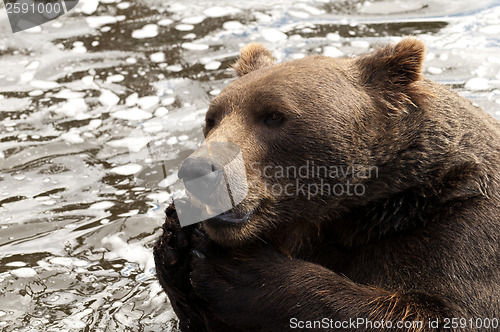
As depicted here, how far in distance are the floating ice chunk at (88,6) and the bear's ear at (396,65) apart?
818 cm

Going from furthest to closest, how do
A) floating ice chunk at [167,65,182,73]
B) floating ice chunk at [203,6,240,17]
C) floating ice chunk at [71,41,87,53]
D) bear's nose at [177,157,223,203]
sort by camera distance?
floating ice chunk at [203,6,240,17]
floating ice chunk at [71,41,87,53]
floating ice chunk at [167,65,182,73]
bear's nose at [177,157,223,203]

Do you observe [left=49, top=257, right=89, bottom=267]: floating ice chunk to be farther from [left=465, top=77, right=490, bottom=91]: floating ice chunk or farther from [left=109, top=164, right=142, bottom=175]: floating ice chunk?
[left=465, top=77, right=490, bottom=91]: floating ice chunk

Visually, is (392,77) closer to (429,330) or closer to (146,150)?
(429,330)

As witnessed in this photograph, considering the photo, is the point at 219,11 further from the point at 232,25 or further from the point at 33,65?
the point at 33,65

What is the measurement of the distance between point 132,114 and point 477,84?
15.7ft

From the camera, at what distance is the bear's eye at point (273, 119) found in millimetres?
5730

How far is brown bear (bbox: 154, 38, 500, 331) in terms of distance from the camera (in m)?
5.35

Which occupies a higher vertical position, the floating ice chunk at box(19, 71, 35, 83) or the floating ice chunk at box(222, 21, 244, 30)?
the floating ice chunk at box(222, 21, 244, 30)

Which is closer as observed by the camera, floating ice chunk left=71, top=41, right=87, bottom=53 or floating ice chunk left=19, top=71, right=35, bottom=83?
floating ice chunk left=19, top=71, right=35, bottom=83

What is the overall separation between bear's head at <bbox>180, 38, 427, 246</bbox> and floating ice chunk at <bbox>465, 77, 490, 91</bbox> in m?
5.44

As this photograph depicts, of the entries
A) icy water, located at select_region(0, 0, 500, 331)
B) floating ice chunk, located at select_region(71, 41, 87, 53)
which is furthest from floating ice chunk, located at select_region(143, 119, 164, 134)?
floating ice chunk, located at select_region(71, 41, 87, 53)

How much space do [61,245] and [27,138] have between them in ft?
8.09

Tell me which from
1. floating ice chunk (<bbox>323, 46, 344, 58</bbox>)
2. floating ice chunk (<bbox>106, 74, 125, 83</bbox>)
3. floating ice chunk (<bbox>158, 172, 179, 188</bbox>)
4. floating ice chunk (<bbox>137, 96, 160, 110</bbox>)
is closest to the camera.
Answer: floating ice chunk (<bbox>158, 172, 179, 188</bbox>)

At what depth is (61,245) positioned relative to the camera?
26.2 ft
